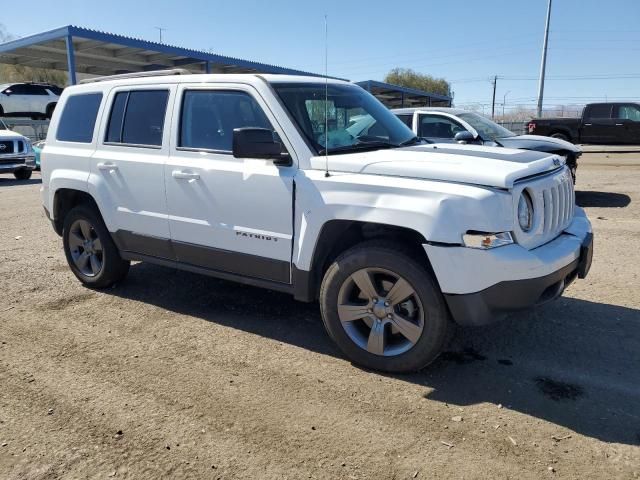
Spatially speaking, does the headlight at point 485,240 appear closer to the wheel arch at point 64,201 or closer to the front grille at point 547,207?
the front grille at point 547,207

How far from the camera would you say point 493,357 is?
12.8 ft

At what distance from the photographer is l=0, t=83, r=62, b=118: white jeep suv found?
83.0 feet

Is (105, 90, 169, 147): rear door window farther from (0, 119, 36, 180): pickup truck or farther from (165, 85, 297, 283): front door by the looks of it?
(0, 119, 36, 180): pickup truck

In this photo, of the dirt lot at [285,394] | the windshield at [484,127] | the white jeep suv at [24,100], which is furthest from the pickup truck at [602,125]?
the white jeep suv at [24,100]

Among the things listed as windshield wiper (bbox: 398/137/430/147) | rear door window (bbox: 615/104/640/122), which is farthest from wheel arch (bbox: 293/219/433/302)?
rear door window (bbox: 615/104/640/122)

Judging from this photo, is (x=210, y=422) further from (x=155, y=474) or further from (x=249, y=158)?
(x=249, y=158)

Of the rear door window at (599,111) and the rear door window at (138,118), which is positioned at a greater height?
the rear door window at (599,111)

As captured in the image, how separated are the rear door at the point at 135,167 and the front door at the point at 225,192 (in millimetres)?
A: 152

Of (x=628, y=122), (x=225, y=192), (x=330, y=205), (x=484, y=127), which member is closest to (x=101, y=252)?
(x=225, y=192)

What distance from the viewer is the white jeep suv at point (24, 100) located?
997 inches

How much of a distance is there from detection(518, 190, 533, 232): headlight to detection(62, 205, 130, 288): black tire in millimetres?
3753

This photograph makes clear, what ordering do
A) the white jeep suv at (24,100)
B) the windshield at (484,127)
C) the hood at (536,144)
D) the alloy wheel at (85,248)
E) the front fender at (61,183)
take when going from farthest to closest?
the white jeep suv at (24,100) → the windshield at (484,127) → the hood at (536,144) → the alloy wheel at (85,248) → the front fender at (61,183)

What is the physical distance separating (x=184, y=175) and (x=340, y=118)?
1336 millimetres

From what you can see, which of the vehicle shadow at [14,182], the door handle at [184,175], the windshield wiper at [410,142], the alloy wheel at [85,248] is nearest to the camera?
the door handle at [184,175]
